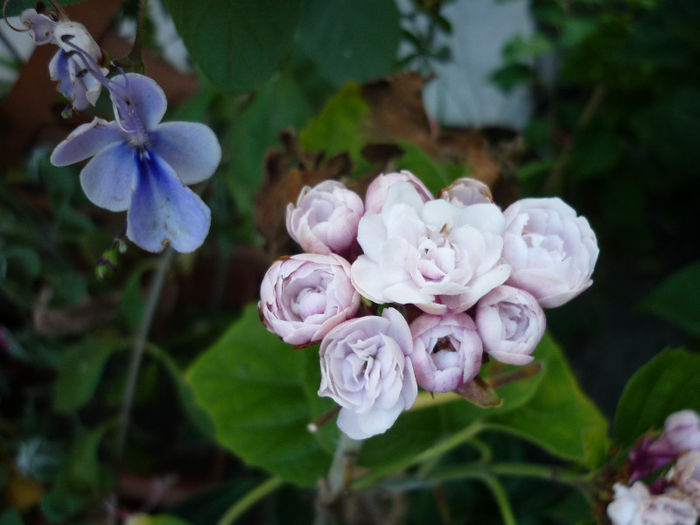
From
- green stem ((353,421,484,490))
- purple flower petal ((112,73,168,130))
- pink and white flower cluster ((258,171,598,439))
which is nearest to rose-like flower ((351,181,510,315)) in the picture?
pink and white flower cluster ((258,171,598,439))

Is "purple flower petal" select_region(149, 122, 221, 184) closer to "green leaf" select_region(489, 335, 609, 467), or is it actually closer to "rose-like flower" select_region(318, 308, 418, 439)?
"rose-like flower" select_region(318, 308, 418, 439)

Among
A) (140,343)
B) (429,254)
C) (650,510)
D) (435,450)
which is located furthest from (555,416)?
(140,343)

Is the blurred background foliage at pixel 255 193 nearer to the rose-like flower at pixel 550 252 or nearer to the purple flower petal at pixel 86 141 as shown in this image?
the purple flower petal at pixel 86 141

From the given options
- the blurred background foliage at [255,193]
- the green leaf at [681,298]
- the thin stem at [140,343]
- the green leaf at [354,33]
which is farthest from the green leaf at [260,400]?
the green leaf at [681,298]

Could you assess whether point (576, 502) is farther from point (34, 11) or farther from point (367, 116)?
point (34, 11)

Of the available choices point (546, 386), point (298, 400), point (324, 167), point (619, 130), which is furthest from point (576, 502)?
point (619, 130)

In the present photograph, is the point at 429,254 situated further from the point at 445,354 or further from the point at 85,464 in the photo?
the point at 85,464

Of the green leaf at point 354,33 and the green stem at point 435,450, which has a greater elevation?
the green leaf at point 354,33
